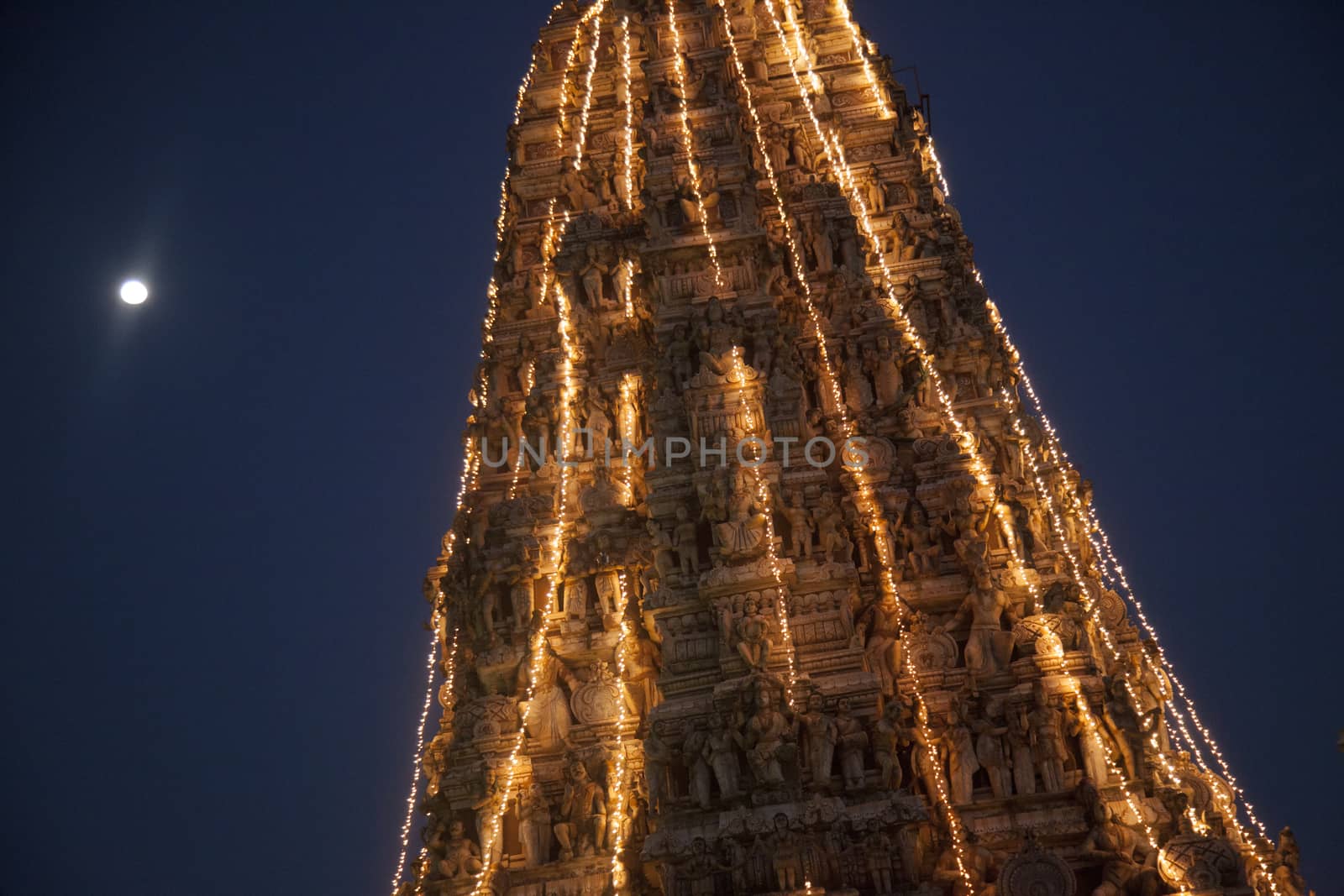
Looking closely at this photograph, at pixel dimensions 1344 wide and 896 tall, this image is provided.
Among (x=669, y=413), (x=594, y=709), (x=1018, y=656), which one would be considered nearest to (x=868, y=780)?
(x=1018, y=656)

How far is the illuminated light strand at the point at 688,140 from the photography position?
1927 centimetres

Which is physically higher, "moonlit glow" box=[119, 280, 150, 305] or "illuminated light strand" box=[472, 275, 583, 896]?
"moonlit glow" box=[119, 280, 150, 305]

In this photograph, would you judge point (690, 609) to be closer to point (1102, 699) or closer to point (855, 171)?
point (1102, 699)

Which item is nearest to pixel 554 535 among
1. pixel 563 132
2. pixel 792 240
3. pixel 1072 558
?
pixel 792 240

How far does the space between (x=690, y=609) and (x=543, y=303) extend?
7412mm

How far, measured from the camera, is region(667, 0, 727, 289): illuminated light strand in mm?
19266

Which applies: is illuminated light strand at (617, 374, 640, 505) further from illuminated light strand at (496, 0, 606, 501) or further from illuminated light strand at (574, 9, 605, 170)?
illuminated light strand at (574, 9, 605, 170)

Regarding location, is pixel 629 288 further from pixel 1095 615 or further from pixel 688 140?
pixel 1095 615

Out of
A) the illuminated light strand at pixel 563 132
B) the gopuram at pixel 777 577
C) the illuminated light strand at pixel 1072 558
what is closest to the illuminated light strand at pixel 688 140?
the gopuram at pixel 777 577

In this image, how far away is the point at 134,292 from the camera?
41125 mm

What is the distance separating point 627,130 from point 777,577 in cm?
1116

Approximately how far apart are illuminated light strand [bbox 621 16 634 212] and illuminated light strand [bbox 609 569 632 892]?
26.5 ft

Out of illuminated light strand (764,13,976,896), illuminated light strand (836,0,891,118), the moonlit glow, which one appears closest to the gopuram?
illuminated light strand (764,13,976,896)

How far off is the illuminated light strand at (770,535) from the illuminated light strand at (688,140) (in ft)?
7.41
